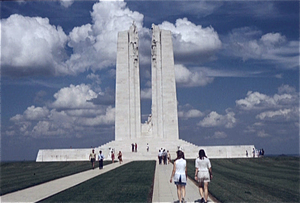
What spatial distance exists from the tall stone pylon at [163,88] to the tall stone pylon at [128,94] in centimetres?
221

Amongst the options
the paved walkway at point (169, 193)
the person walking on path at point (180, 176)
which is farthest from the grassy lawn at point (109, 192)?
the person walking on path at point (180, 176)

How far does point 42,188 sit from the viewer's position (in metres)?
14.8

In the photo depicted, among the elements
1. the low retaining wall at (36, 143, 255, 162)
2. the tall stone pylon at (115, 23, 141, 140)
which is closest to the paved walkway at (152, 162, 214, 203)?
the low retaining wall at (36, 143, 255, 162)

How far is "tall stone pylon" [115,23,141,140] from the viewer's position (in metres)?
49.3

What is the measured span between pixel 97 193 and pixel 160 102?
37.2 m

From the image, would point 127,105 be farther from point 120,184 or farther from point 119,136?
point 120,184

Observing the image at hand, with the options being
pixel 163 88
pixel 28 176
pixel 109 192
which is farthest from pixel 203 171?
pixel 163 88

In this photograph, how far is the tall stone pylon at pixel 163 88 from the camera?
49.2 metres

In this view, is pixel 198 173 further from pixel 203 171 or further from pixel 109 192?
pixel 109 192

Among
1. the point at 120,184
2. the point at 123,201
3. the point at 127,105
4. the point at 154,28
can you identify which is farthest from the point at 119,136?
the point at 123,201

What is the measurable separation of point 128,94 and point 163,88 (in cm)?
476

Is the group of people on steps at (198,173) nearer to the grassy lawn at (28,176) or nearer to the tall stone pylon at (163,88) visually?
the grassy lawn at (28,176)

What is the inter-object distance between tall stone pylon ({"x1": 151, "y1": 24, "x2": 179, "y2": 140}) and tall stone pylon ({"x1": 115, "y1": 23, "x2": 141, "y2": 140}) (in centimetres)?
221

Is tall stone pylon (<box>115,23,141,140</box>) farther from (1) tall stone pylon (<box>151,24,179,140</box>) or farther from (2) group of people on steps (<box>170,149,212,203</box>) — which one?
(2) group of people on steps (<box>170,149,212,203</box>)
